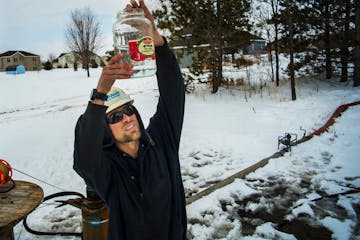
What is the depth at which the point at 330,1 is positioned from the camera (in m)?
14.8

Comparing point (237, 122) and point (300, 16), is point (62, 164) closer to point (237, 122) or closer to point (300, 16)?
point (237, 122)

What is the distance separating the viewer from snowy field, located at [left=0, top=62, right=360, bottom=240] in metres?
4.16

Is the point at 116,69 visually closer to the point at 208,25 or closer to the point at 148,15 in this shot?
the point at 148,15

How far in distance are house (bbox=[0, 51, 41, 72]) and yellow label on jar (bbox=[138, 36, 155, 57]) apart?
7474 cm

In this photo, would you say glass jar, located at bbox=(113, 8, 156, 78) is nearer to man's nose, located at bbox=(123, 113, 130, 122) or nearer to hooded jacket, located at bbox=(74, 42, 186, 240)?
hooded jacket, located at bbox=(74, 42, 186, 240)

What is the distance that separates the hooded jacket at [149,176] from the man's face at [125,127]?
0.04 metres

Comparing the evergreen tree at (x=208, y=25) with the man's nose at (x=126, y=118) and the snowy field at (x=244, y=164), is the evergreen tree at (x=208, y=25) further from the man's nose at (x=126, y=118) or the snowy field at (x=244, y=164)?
the man's nose at (x=126, y=118)

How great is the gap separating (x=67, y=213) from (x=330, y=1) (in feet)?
51.0

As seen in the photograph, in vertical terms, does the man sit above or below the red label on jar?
below

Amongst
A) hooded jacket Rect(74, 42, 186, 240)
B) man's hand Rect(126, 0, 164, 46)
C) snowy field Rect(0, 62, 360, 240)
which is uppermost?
man's hand Rect(126, 0, 164, 46)

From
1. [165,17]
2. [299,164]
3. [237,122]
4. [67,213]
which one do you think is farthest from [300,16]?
[67,213]

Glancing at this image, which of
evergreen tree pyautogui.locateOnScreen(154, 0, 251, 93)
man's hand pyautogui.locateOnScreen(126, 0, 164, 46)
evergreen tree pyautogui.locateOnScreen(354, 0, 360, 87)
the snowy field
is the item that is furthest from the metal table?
evergreen tree pyautogui.locateOnScreen(354, 0, 360, 87)

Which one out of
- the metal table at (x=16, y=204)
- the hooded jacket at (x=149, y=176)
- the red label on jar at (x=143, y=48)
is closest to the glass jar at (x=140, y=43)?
the red label on jar at (x=143, y=48)

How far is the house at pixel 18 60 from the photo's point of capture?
69.0 metres
